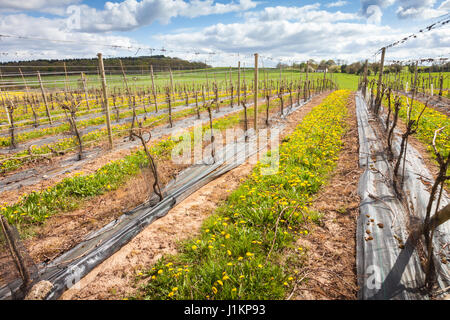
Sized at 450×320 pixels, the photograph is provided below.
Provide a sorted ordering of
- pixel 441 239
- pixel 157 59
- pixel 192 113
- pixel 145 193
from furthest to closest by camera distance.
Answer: pixel 157 59, pixel 192 113, pixel 145 193, pixel 441 239

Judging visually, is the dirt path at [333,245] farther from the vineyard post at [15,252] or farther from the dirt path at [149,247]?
the vineyard post at [15,252]

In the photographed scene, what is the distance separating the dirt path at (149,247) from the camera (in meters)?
3.43

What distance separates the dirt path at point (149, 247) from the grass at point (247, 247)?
0.24 m

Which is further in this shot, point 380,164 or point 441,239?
point 380,164

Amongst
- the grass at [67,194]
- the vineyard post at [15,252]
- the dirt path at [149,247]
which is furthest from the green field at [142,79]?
the vineyard post at [15,252]

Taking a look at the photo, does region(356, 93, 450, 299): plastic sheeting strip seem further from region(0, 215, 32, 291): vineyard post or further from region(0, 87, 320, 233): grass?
region(0, 87, 320, 233): grass

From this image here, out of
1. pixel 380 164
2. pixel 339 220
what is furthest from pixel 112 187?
pixel 380 164

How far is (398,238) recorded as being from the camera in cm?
361

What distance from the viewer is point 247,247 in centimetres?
379

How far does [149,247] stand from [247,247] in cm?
180

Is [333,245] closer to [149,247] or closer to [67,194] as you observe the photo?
[149,247]

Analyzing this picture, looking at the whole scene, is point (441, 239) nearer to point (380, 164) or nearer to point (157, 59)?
point (380, 164)
